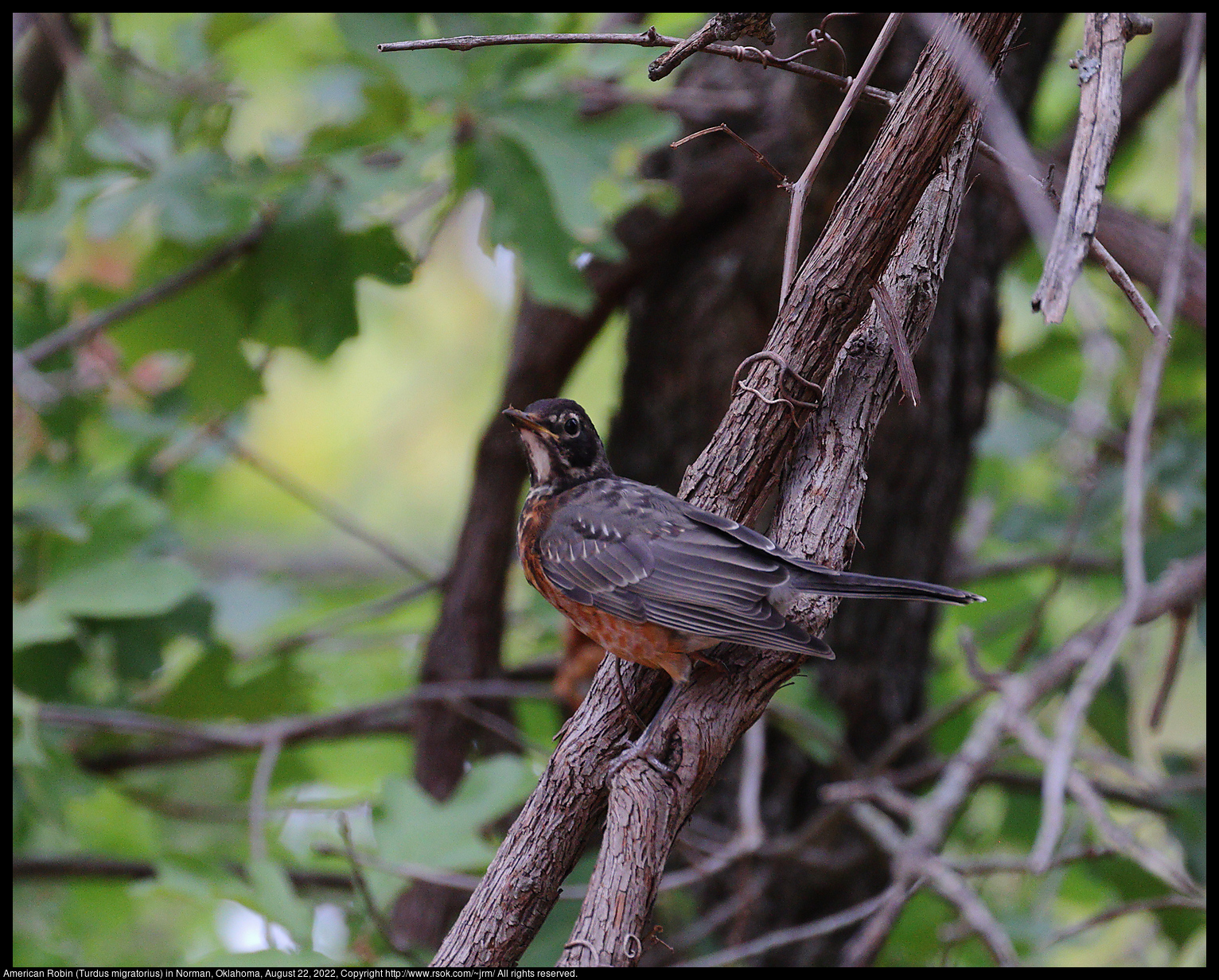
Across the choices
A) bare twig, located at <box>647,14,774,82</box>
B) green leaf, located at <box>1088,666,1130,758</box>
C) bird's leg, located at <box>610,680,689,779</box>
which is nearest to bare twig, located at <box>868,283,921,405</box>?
bare twig, located at <box>647,14,774,82</box>

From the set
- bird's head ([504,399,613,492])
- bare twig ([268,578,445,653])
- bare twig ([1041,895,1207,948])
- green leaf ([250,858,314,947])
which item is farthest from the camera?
bare twig ([268,578,445,653])

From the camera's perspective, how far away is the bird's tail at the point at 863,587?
159 cm

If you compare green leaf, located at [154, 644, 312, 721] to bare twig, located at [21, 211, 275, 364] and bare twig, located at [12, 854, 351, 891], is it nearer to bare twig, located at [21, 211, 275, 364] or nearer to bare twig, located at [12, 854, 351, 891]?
bare twig, located at [12, 854, 351, 891]

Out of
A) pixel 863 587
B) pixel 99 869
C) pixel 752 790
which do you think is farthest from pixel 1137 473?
pixel 99 869

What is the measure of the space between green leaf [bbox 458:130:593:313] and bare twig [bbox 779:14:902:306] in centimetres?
178

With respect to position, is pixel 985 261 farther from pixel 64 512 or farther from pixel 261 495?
pixel 261 495

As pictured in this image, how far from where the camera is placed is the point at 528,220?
3449 millimetres

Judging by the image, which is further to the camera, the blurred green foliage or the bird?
the blurred green foliage

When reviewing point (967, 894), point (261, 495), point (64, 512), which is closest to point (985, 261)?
point (967, 894)

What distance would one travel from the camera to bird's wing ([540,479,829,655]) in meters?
1.67

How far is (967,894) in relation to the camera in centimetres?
255

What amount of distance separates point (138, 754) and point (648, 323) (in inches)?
109

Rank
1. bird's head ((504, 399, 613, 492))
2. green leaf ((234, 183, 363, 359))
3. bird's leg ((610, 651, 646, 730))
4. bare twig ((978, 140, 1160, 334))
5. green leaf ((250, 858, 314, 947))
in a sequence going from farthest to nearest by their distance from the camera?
green leaf ((234, 183, 363, 359)), green leaf ((250, 858, 314, 947)), bird's head ((504, 399, 613, 492)), bird's leg ((610, 651, 646, 730)), bare twig ((978, 140, 1160, 334))

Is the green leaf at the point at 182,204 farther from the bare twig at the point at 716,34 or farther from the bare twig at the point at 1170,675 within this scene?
the bare twig at the point at 1170,675
